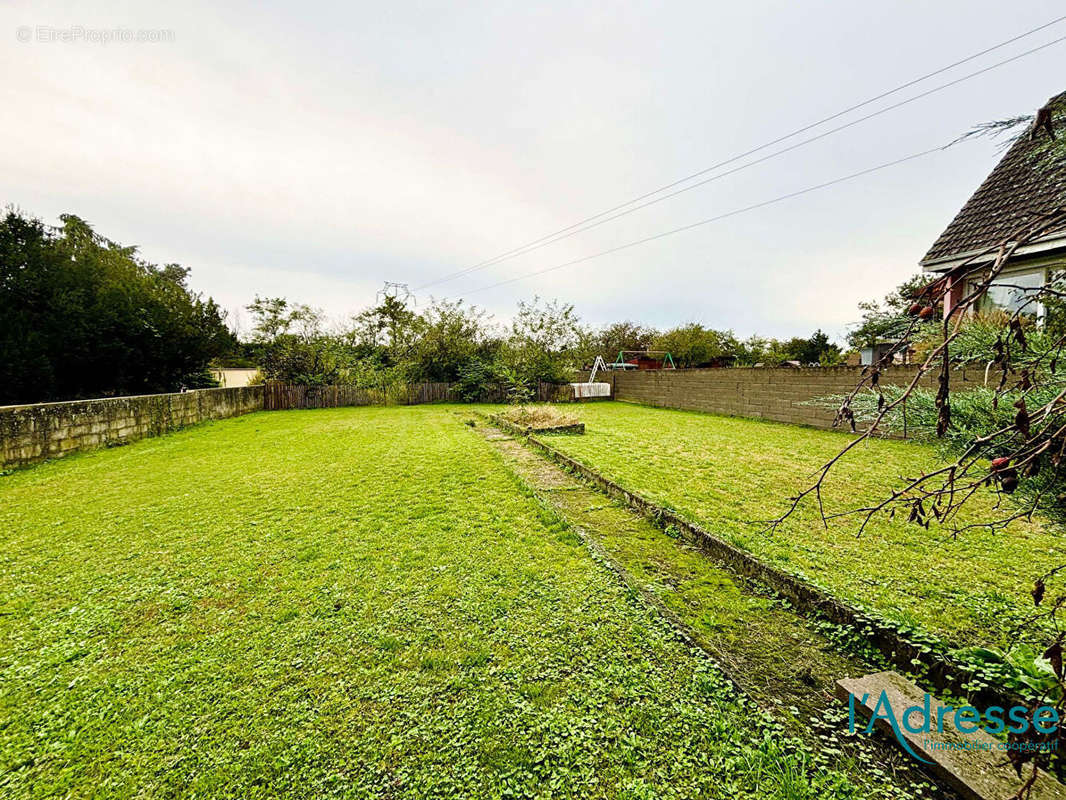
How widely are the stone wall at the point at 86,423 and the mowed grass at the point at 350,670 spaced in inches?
112

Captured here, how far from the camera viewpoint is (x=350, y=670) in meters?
1.87

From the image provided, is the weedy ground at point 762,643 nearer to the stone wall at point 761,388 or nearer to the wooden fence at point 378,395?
the stone wall at point 761,388

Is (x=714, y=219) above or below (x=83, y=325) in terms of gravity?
above

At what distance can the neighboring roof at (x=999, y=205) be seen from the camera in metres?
6.14

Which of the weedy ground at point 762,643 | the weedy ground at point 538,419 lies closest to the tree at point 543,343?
the weedy ground at point 538,419

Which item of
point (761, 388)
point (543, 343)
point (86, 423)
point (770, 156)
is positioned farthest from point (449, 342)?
point (770, 156)

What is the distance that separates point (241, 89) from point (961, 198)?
539 inches

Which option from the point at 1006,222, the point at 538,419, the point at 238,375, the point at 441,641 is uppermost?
the point at 1006,222

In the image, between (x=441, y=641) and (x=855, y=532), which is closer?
(x=441, y=641)

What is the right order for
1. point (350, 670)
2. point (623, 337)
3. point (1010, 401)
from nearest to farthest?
point (1010, 401)
point (350, 670)
point (623, 337)

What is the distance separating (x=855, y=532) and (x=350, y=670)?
3623mm

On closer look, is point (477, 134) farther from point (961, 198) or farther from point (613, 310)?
point (613, 310)

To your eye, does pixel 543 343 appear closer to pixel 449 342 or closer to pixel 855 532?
pixel 449 342

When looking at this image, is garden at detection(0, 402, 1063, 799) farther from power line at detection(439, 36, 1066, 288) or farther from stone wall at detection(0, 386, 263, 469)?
power line at detection(439, 36, 1066, 288)
